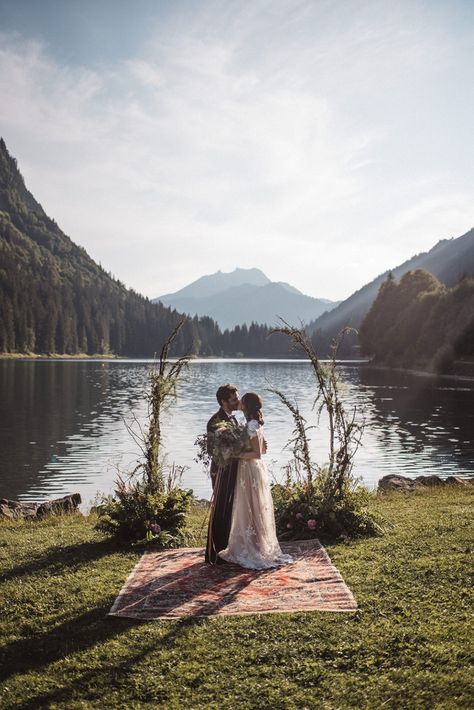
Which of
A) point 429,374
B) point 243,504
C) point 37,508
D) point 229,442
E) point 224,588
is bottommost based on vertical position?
point 37,508

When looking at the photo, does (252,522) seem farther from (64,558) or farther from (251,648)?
(251,648)

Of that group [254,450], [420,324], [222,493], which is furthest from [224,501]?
[420,324]

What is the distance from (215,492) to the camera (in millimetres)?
11844

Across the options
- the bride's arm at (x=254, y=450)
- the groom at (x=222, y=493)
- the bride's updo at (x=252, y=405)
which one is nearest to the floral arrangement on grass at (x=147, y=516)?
the groom at (x=222, y=493)

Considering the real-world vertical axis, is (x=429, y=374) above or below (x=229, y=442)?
below

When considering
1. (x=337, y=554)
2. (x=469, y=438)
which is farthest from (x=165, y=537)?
(x=469, y=438)

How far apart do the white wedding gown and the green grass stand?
1.37 metres

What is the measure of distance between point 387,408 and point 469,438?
15.8 meters

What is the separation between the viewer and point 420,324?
10725 centimetres

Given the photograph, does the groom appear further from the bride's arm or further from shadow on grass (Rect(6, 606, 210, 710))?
shadow on grass (Rect(6, 606, 210, 710))

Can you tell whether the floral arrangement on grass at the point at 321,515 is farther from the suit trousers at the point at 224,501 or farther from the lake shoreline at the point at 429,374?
the lake shoreline at the point at 429,374

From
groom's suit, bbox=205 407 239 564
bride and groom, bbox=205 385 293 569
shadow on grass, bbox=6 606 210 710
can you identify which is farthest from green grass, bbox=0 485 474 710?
groom's suit, bbox=205 407 239 564

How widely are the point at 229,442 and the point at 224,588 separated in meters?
2.57

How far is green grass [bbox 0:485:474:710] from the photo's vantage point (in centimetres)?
667
